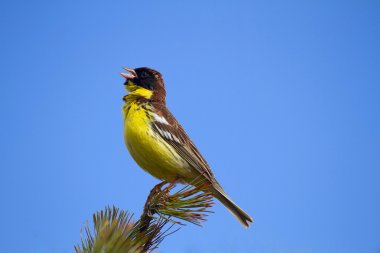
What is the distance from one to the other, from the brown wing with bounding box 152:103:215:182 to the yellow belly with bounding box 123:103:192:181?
0.11m

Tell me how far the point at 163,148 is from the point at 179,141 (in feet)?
1.77

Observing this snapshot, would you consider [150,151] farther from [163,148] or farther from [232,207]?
[232,207]

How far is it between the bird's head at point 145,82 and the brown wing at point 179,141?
0.58 meters

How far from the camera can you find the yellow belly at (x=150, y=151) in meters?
6.29

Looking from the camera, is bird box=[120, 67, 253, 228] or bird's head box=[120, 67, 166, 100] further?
bird's head box=[120, 67, 166, 100]

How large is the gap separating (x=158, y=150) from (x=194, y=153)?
2.65 ft

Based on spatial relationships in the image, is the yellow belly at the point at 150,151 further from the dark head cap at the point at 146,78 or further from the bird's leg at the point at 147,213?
the bird's leg at the point at 147,213

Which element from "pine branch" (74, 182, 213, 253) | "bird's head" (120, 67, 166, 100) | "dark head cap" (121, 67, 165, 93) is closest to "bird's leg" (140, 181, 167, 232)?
"pine branch" (74, 182, 213, 253)

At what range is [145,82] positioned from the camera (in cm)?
784

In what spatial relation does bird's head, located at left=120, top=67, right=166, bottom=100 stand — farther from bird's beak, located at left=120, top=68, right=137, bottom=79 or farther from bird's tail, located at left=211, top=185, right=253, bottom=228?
bird's tail, located at left=211, top=185, right=253, bottom=228

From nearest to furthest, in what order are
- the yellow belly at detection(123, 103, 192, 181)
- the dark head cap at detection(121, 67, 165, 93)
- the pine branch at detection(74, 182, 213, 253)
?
1. the pine branch at detection(74, 182, 213, 253)
2. the yellow belly at detection(123, 103, 192, 181)
3. the dark head cap at detection(121, 67, 165, 93)

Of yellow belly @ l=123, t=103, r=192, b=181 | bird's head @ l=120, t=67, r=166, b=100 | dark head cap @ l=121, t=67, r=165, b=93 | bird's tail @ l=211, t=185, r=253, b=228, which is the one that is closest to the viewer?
yellow belly @ l=123, t=103, r=192, b=181

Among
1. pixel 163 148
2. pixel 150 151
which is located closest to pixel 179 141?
pixel 163 148

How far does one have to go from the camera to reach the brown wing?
657 centimetres
